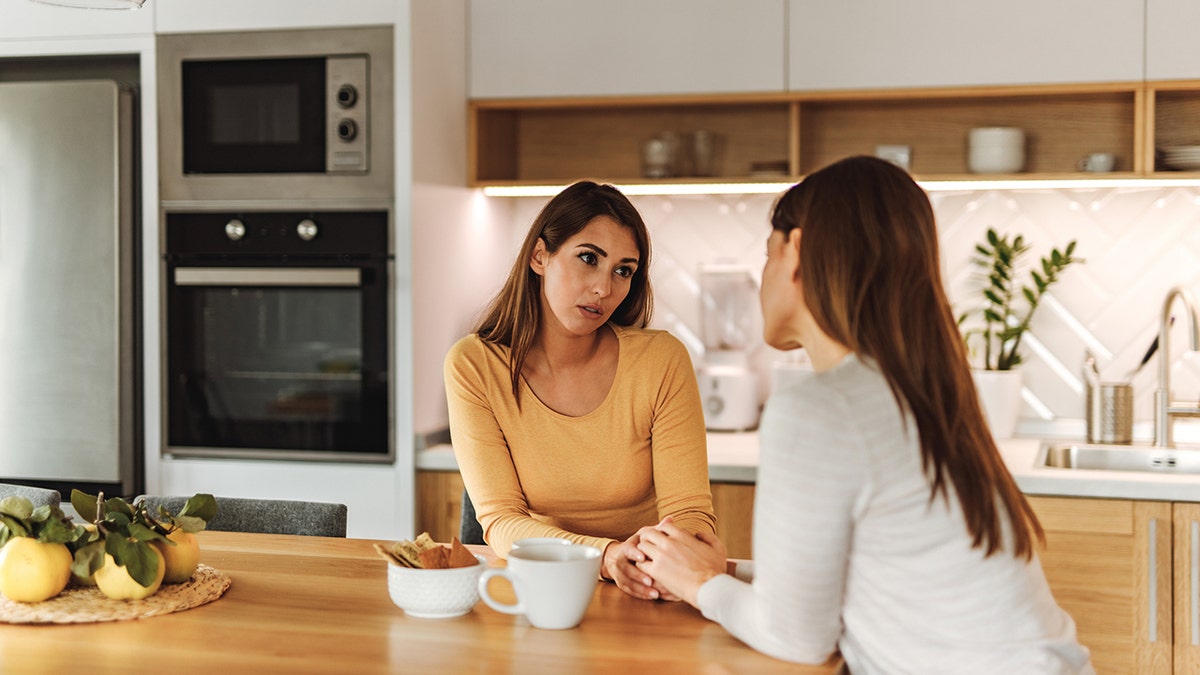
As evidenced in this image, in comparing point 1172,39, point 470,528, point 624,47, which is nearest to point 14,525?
point 470,528

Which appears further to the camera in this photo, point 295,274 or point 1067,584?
point 295,274

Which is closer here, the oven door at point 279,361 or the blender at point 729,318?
the oven door at point 279,361

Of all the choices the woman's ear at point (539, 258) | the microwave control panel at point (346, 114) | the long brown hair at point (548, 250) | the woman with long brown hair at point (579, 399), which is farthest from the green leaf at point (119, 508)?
the microwave control panel at point (346, 114)

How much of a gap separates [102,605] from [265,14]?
186 centimetres

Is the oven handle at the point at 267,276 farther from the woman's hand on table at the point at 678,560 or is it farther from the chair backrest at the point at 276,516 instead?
the woman's hand on table at the point at 678,560

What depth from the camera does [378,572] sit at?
1.60m

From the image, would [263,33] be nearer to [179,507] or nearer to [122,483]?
[122,483]

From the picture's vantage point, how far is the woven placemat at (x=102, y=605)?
1.36m

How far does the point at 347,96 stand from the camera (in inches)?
112

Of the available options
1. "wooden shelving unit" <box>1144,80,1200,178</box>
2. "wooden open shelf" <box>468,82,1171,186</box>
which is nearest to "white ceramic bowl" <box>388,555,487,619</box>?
"wooden open shelf" <box>468,82,1171,186</box>

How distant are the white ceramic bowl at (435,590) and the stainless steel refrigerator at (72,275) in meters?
1.82

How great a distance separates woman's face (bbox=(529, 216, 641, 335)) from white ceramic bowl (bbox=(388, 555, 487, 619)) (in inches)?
27.6

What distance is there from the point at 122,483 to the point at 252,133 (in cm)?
94

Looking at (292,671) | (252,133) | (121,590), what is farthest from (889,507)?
(252,133)
